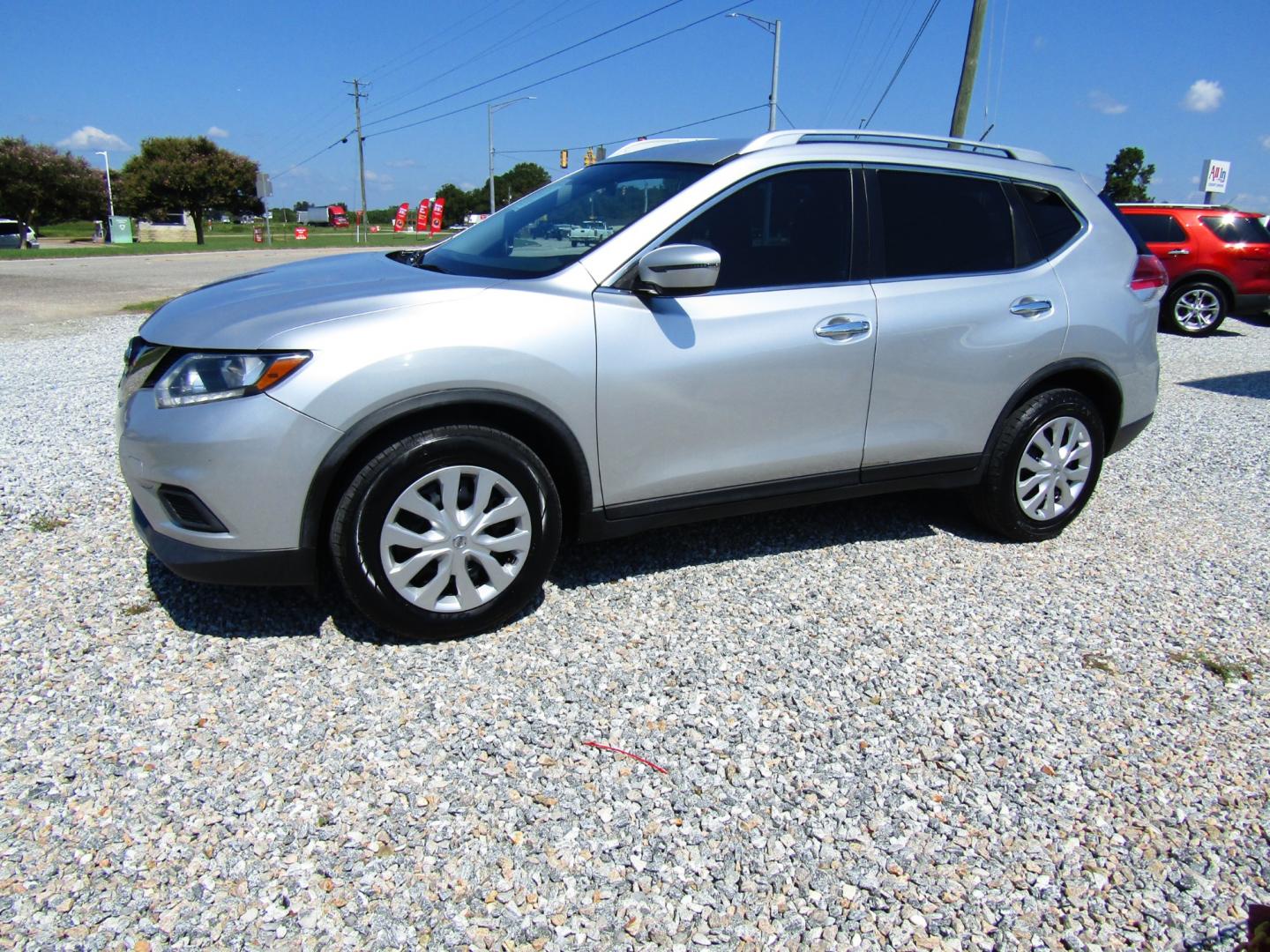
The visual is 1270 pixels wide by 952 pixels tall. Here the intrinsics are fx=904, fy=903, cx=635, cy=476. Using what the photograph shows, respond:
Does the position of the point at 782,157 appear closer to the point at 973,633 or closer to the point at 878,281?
the point at 878,281

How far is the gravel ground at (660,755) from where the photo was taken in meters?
2.17

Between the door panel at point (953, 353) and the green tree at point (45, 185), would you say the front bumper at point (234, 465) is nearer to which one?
the door panel at point (953, 353)

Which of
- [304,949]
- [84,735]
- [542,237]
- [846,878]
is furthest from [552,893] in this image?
[542,237]

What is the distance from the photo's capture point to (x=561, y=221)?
393 cm

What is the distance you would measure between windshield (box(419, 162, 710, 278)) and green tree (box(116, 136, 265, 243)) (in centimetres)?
5678

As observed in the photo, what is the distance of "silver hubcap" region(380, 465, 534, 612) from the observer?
3.16 meters

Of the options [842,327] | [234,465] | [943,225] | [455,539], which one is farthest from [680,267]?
[234,465]

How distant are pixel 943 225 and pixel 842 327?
32.5 inches

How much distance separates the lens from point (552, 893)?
221 centimetres

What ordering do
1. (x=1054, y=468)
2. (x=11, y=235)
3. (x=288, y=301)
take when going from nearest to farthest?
(x=288, y=301) < (x=1054, y=468) < (x=11, y=235)

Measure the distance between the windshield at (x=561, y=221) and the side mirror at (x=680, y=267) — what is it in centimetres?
31

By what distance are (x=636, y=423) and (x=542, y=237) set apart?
1008 mm

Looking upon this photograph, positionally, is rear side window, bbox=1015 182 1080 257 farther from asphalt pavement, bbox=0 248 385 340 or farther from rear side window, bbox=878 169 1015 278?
asphalt pavement, bbox=0 248 385 340

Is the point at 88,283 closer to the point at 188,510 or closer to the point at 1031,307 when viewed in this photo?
the point at 188,510
